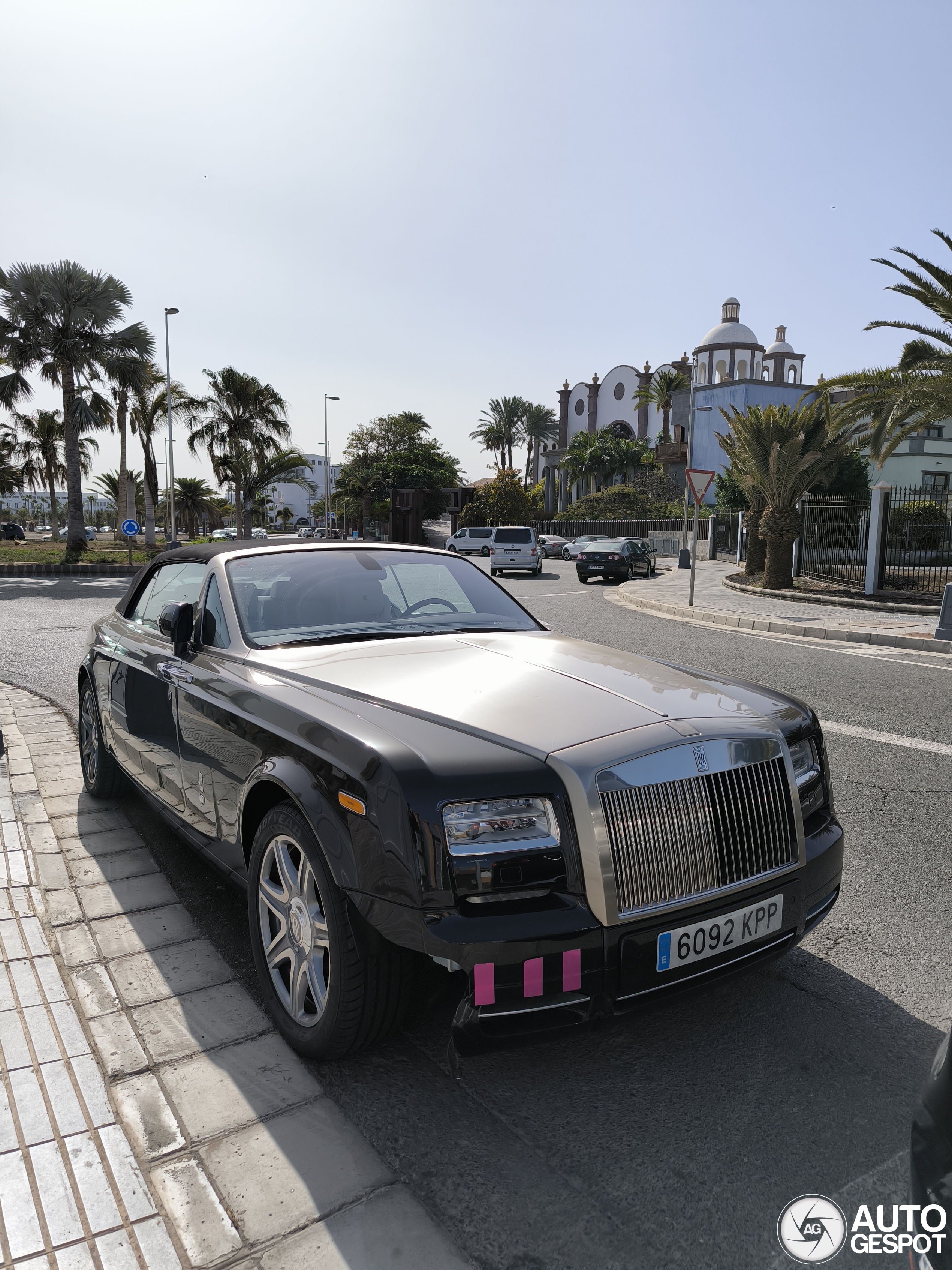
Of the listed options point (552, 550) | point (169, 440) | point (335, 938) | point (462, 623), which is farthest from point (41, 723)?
point (552, 550)

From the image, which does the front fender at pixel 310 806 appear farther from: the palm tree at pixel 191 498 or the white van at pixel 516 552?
the palm tree at pixel 191 498

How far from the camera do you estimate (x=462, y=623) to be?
365cm

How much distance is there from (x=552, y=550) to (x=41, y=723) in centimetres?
4212

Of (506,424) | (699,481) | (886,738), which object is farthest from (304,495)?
(886,738)

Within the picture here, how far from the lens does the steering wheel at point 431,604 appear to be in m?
3.68

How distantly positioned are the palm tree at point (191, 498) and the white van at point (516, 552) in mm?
45717

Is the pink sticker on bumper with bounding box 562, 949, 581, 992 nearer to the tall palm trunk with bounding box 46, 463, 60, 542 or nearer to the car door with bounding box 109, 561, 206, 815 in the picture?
the car door with bounding box 109, 561, 206, 815

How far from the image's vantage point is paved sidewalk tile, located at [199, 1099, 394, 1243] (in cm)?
194

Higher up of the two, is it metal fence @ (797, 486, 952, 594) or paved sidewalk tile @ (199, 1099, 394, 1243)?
metal fence @ (797, 486, 952, 594)

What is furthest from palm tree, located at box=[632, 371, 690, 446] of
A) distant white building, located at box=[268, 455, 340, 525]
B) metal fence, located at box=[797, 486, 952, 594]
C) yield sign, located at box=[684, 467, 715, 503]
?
distant white building, located at box=[268, 455, 340, 525]

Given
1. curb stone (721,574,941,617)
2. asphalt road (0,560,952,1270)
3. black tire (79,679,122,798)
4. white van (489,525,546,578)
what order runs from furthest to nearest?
white van (489,525,546,578) → curb stone (721,574,941,617) → black tire (79,679,122,798) → asphalt road (0,560,952,1270)

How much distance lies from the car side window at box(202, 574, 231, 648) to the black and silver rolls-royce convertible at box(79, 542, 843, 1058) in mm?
33

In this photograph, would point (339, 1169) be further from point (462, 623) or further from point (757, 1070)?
point (462, 623)

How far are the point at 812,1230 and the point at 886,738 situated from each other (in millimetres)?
5017
